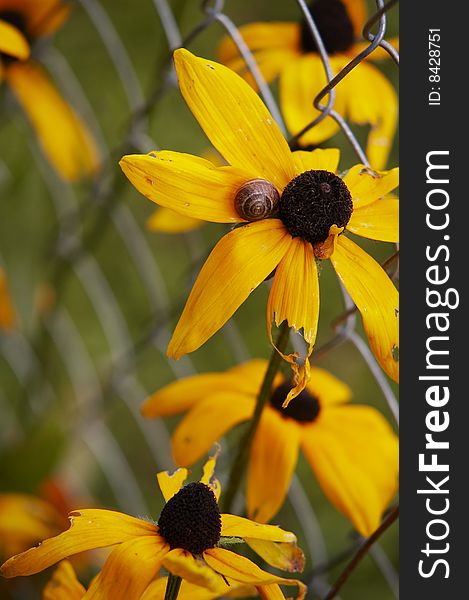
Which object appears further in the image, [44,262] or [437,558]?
[44,262]

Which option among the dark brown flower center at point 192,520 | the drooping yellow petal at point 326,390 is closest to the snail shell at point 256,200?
the dark brown flower center at point 192,520

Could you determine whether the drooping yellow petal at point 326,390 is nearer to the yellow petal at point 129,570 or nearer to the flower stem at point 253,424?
the flower stem at point 253,424

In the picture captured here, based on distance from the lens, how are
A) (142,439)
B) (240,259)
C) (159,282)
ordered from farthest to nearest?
(159,282), (142,439), (240,259)

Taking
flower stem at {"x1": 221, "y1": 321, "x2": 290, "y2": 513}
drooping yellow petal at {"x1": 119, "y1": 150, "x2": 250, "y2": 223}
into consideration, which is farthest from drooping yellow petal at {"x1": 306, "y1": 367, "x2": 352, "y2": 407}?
drooping yellow petal at {"x1": 119, "y1": 150, "x2": 250, "y2": 223}

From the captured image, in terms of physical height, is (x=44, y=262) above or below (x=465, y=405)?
above

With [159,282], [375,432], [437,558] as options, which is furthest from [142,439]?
[437,558]

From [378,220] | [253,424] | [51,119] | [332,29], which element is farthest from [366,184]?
[51,119]

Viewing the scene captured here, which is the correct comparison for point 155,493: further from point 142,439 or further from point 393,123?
point 393,123
